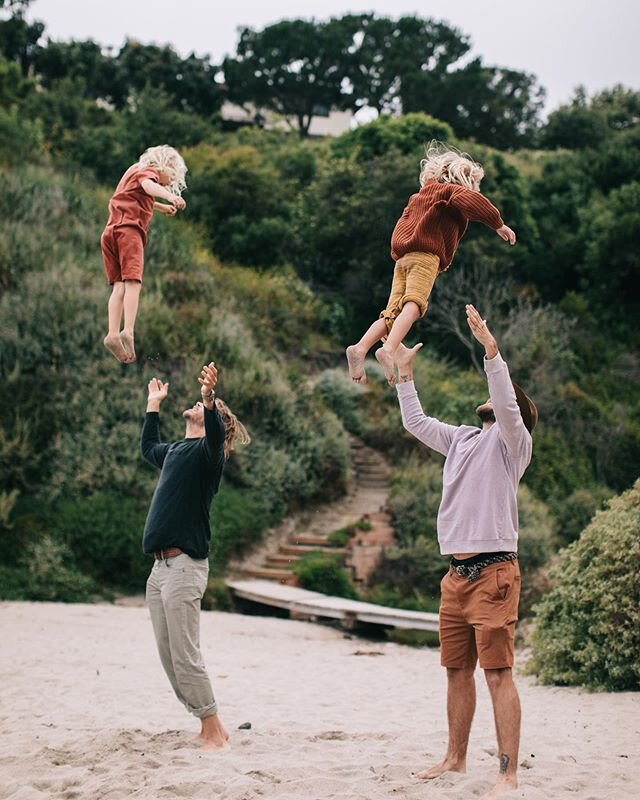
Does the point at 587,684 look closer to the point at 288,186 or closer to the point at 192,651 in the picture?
the point at 192,651

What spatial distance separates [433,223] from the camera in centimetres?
543

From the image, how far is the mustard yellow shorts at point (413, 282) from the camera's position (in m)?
5.39

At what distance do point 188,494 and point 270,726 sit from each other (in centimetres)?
201

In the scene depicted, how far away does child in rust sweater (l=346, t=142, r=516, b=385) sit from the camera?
17.6ft

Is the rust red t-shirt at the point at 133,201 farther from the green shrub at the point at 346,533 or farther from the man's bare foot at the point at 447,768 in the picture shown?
the green shrub at the point at 346,533

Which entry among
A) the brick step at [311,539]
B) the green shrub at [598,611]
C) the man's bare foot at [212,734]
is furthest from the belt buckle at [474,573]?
the brick step at [311,539]

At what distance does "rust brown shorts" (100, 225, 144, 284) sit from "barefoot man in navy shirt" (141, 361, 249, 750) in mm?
720

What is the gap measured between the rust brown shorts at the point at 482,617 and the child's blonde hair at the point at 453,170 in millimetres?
1974

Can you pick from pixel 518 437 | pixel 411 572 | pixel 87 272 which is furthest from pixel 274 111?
pixel 518 437

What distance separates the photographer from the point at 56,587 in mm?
14648

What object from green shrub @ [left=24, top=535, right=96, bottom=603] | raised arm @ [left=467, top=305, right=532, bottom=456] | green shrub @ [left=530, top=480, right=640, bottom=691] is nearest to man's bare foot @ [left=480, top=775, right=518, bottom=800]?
raised arm @ [left=467, top=305, right=532, bottom=456]

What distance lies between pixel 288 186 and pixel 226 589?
15394mm

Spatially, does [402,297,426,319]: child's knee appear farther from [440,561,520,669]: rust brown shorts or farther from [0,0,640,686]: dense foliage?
[0,0,640,686]: dense foliage

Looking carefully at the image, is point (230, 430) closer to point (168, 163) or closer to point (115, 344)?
point (115, 344)
